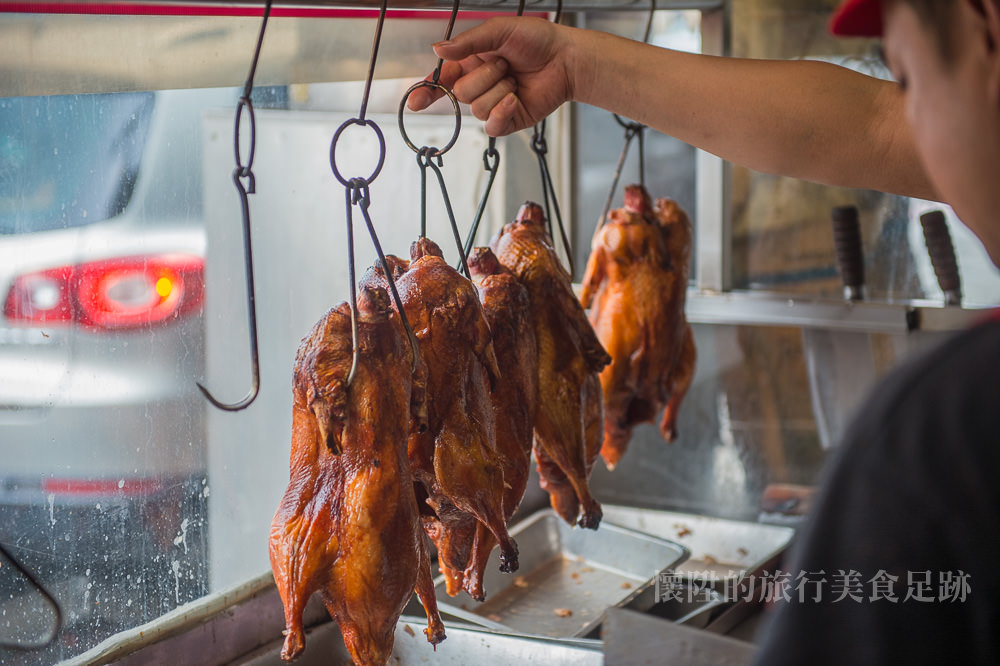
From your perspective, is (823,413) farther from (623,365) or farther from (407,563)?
(407,563)

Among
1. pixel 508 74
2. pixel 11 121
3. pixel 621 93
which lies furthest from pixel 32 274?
pixel 621 93

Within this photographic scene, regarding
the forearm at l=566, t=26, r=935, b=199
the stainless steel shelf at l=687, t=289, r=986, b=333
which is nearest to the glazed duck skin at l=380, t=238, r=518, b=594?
the forearm at l=566, t=26, r=935, b=199

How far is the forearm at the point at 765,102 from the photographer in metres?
2.12

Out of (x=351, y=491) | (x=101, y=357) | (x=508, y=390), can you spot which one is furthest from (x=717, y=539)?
(x=101, y=357)

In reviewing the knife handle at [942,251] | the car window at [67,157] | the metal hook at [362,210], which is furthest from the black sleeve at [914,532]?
the knife handle at [942,251]

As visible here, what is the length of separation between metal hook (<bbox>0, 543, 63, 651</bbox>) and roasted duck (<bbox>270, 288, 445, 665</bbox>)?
0.60 m

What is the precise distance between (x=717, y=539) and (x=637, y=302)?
1155 millimetres

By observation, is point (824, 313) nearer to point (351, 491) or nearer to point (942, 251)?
point (942, 251)

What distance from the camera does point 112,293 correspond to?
199cm

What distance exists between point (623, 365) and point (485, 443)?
3.23 feet

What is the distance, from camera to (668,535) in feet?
11.3

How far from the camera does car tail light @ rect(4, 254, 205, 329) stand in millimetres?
1788

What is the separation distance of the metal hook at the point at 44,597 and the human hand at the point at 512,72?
4.12 ft

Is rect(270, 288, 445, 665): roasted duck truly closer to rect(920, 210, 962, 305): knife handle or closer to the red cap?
the red cap
